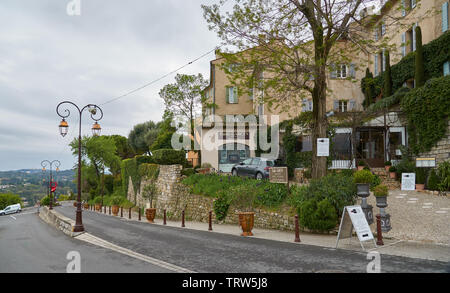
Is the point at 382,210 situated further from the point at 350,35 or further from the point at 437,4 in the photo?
the point at 437,4

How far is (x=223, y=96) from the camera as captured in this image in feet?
101

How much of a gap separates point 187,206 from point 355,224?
1323 centimetres

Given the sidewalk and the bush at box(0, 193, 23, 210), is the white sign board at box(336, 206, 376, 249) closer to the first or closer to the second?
the sidewalk

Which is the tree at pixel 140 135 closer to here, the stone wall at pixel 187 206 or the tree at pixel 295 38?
the stone wall at pixel 187 206

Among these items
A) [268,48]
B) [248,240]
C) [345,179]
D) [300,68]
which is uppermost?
[268,48]

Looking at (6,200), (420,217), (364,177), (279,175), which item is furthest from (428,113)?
(6,200)

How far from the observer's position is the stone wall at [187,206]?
41.2 ft

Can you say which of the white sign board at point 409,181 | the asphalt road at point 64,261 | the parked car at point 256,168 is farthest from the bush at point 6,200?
the white sign board at point 409,181

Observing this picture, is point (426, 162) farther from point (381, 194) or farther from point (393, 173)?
point (381, 194)

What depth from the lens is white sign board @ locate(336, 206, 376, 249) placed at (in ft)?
25.6

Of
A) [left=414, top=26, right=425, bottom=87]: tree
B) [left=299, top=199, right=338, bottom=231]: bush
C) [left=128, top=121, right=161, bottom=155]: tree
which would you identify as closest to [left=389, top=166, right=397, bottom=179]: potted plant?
[left=414, top=26, right=425, bottom=87]: tree

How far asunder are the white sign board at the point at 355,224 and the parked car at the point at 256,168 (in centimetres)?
924

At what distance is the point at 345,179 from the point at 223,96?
2075 centimetres
